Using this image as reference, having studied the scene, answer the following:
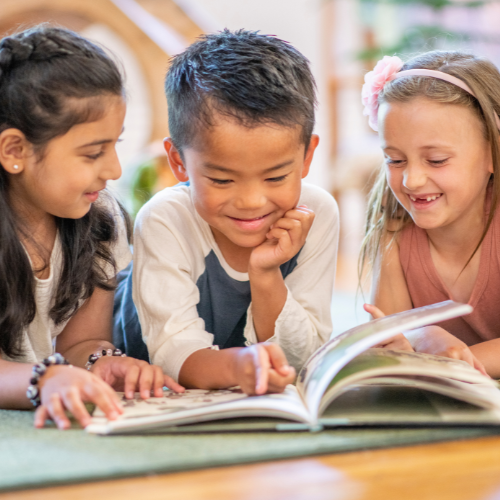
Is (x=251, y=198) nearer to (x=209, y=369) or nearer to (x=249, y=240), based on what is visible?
(x=249, y=240)

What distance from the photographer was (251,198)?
0.91 metres

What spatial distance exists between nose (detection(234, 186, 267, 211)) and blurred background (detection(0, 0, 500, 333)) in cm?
92

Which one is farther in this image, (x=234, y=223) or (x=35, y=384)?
(x=234, y=223)

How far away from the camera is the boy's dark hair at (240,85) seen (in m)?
0.91

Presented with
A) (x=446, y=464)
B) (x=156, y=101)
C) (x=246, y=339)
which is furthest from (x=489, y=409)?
(x=156, y=101)

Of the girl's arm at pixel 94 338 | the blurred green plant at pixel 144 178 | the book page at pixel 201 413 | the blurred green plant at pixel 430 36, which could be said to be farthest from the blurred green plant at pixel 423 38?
the book page at pixel 201 413

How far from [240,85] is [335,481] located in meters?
0.57

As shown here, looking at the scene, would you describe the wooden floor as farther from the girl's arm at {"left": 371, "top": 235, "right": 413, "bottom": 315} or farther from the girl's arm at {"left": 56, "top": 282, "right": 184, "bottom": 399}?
the girl's arm at {"left": 371, "top": 235, "right": 413, "bottom": 315}

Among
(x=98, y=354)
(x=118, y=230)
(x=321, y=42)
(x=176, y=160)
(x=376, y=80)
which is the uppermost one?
(x=321, y=42)

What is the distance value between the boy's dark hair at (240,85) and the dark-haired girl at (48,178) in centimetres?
10

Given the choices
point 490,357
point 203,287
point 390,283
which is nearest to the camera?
point 490,357

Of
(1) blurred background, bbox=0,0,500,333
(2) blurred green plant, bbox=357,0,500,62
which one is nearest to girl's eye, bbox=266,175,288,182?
(1) blurred background, bbox=0,0,500,333

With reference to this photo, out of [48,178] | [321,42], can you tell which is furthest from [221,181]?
[321,42]

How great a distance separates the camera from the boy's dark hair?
91 cm
